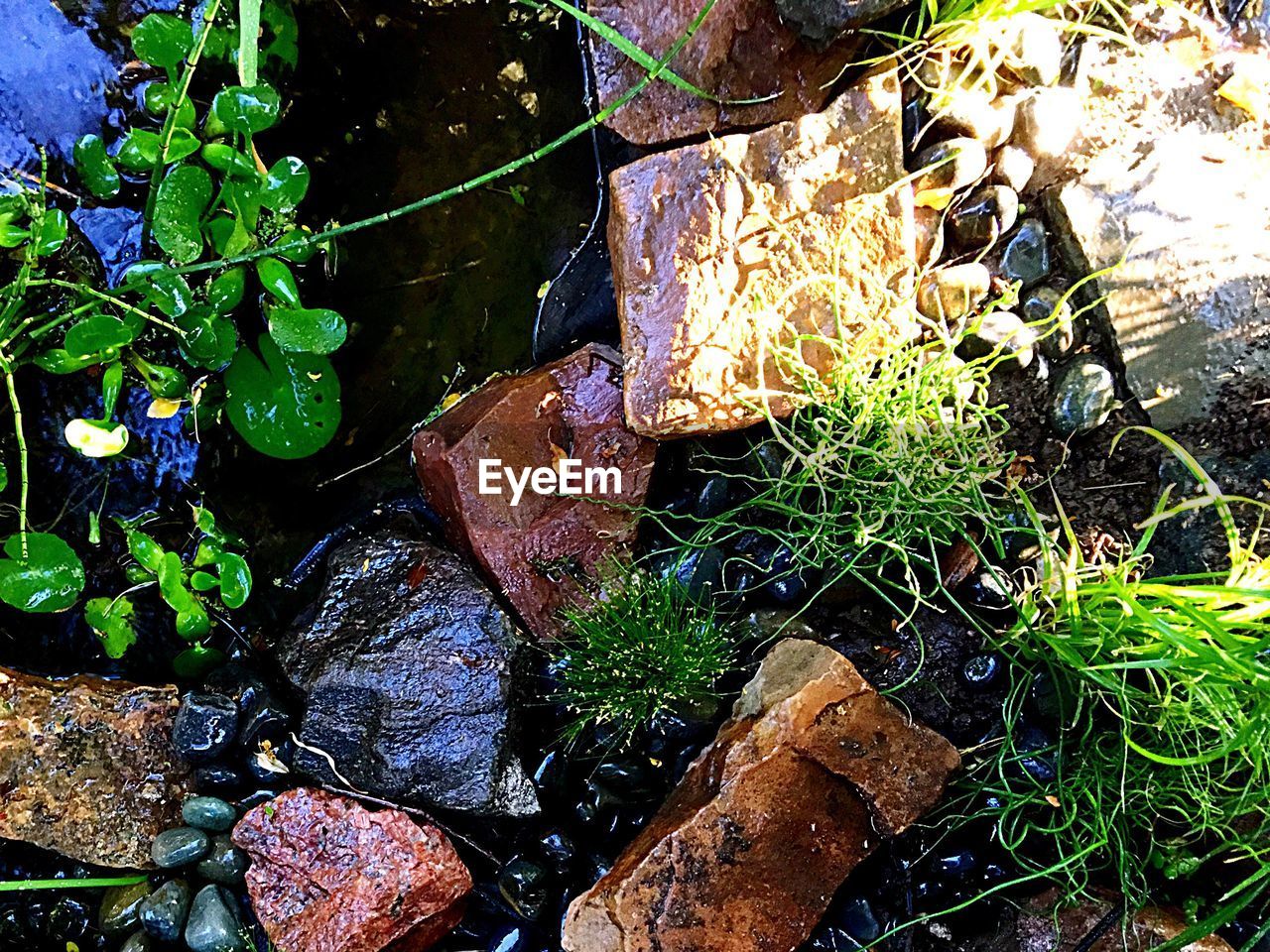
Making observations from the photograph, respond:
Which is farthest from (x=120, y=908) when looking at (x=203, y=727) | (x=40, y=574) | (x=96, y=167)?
(x=96, y=167)

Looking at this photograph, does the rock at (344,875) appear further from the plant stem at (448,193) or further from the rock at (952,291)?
the rock at (952,291)

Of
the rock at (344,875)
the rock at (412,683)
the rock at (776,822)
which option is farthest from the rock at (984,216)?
the rock at (344,875)

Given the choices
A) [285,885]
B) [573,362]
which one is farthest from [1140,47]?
[285,885]

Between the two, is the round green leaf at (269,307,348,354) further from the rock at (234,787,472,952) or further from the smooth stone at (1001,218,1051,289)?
the smooth stone at (1001,218,1051,289)

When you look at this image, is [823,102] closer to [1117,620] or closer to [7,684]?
[1117,620]

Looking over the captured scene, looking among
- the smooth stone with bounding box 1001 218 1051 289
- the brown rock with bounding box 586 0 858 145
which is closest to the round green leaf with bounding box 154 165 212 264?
the brown rock with bounding box 586 0 858 145
